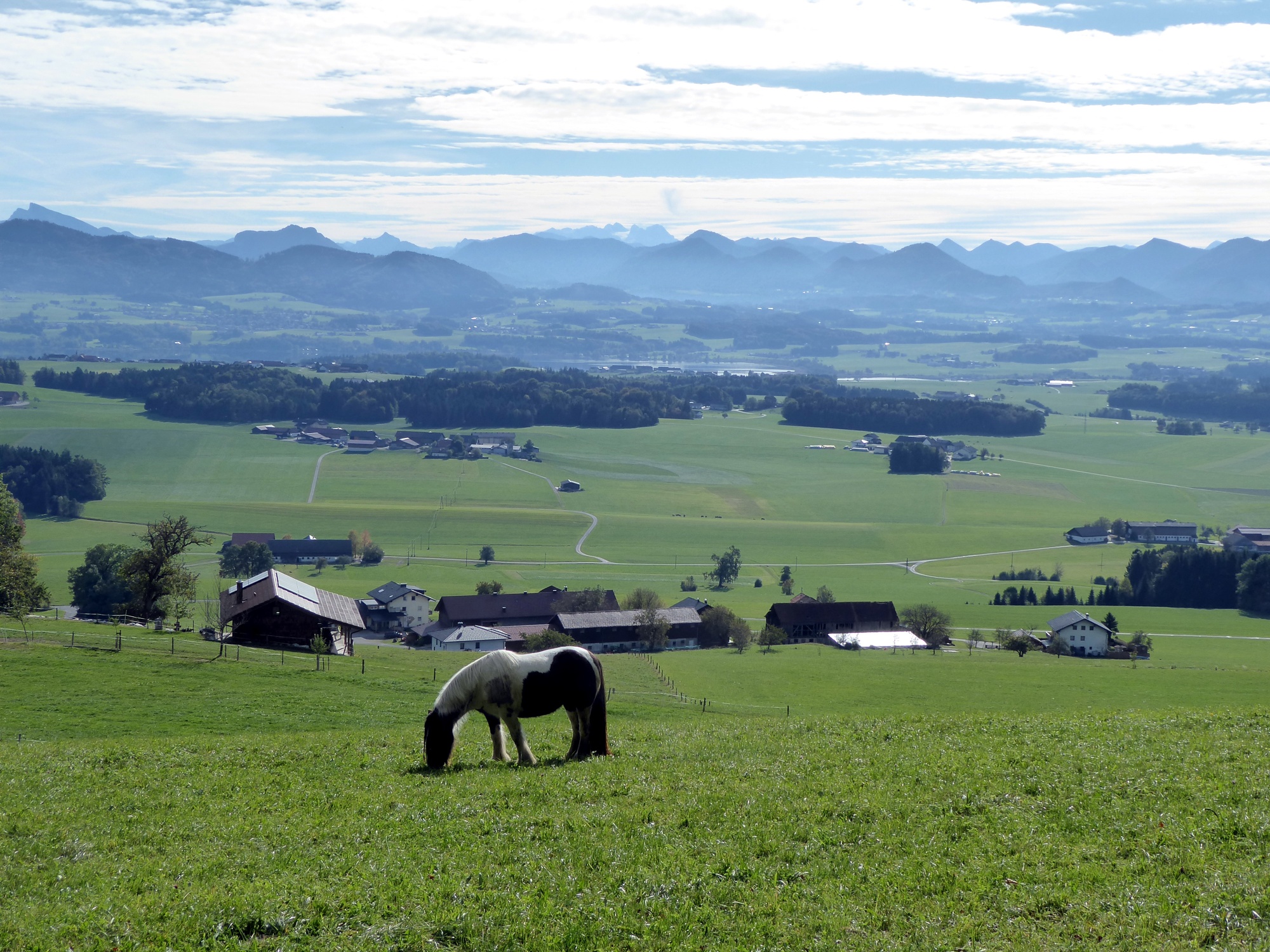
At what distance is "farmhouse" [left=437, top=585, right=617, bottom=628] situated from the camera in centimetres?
8900

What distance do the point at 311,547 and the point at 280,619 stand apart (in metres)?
66.9

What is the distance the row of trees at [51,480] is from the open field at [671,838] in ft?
449

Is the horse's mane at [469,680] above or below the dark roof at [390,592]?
above


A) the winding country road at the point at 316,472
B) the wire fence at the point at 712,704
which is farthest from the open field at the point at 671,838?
the winding country road at the point at 316,472

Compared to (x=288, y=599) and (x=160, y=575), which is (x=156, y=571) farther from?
(x=288, y=599)

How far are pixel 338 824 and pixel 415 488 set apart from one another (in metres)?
151

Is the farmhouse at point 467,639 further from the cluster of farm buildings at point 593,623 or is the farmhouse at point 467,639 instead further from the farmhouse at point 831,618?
the farmhouse at point 831,618

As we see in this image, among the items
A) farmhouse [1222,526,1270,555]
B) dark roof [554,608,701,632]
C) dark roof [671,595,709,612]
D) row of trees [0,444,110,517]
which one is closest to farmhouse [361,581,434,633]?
→ dark roof [554,608,701,632]

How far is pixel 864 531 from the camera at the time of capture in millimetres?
139000

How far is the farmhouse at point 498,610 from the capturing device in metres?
89.0

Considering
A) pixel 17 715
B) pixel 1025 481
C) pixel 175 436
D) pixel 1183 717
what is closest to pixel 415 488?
pixel 175 436

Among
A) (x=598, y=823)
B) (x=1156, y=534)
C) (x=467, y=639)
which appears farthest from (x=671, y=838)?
(x=1156, y=534)

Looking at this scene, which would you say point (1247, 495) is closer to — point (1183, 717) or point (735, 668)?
point (735, 668)

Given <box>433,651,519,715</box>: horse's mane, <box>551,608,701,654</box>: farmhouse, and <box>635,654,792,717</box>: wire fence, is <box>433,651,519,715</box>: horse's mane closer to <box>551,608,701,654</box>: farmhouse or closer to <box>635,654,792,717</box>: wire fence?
<box>635,654,792,717</box>: wire fence
